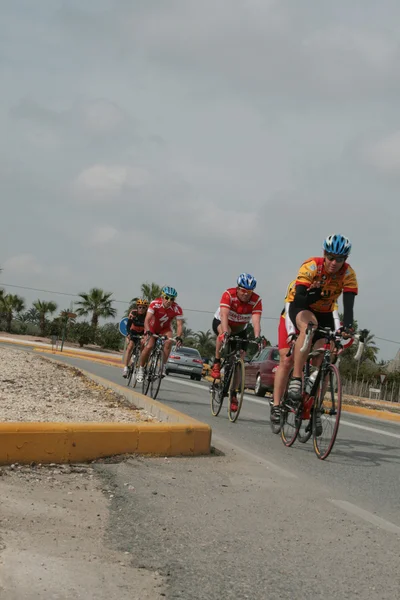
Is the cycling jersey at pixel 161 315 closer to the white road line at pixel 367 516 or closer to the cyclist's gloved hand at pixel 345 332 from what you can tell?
the cyclist's gloved hand at pixel 345 332

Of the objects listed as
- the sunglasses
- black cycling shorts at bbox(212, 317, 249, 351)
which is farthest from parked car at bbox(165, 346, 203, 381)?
the sunglasses

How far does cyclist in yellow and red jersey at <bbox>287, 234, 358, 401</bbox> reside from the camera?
7273mm

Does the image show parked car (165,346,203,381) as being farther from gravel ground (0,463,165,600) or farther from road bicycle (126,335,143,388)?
gravel ground (0,463,165,600)

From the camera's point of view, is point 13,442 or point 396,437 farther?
point 396,437

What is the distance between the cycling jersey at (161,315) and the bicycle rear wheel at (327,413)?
18.0ft

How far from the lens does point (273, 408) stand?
8.41 meters

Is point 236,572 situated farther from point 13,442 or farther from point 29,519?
point 13,442

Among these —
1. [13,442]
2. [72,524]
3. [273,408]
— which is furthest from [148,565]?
[273,408]

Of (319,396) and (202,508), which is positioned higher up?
(319,396)

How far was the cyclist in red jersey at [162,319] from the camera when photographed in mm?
12641

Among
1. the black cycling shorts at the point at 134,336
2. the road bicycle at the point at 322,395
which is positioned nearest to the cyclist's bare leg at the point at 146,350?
the black cycling shorts at the point at 134,336

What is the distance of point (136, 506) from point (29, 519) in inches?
31.5

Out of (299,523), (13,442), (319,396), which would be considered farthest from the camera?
(319,396)

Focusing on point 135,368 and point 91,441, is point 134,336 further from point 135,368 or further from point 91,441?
point 91,441
